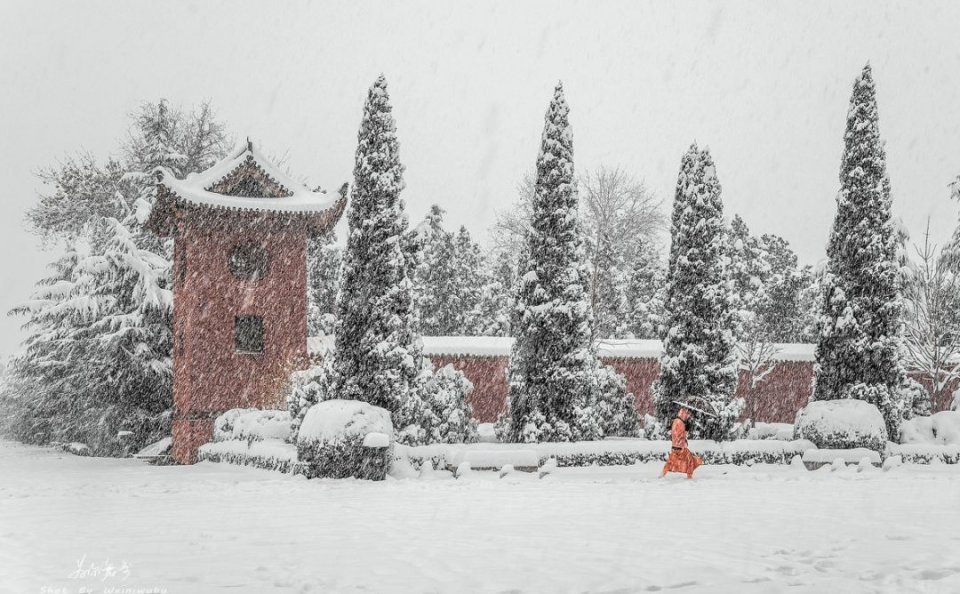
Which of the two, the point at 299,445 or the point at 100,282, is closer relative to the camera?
the point at 299,445

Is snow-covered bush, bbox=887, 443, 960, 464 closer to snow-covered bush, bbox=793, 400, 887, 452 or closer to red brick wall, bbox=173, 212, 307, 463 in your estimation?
snow-covered bush, bbox=793, 400, 887, 452

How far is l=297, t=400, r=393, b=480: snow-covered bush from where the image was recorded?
15.4 metres

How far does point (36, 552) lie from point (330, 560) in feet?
8.87

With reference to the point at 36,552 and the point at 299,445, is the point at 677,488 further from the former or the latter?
the point at 36,552

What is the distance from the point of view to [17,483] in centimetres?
1622

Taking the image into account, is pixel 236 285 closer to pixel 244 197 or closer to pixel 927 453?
pixel 244 197

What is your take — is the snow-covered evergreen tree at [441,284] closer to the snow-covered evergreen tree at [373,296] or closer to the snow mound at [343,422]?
the snow-covered evergreen tree at [373,296]

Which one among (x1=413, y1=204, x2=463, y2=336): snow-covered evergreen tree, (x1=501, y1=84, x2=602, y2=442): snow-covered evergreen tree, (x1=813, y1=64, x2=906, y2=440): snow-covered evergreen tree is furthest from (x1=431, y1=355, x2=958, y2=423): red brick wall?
(x1=413, y1=204, x2=463, y2=336): snow-covered evergreen tree

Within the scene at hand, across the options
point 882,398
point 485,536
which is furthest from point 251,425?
point 882,398

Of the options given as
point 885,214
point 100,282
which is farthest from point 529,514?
point 100,282

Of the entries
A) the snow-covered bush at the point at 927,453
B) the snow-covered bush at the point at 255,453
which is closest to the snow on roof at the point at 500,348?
the snow-covered bush at the point at 255,453

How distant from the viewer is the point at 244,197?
2448 cm

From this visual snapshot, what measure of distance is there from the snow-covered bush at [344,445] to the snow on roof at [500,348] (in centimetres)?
1235

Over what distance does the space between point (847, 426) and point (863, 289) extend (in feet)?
17.8
